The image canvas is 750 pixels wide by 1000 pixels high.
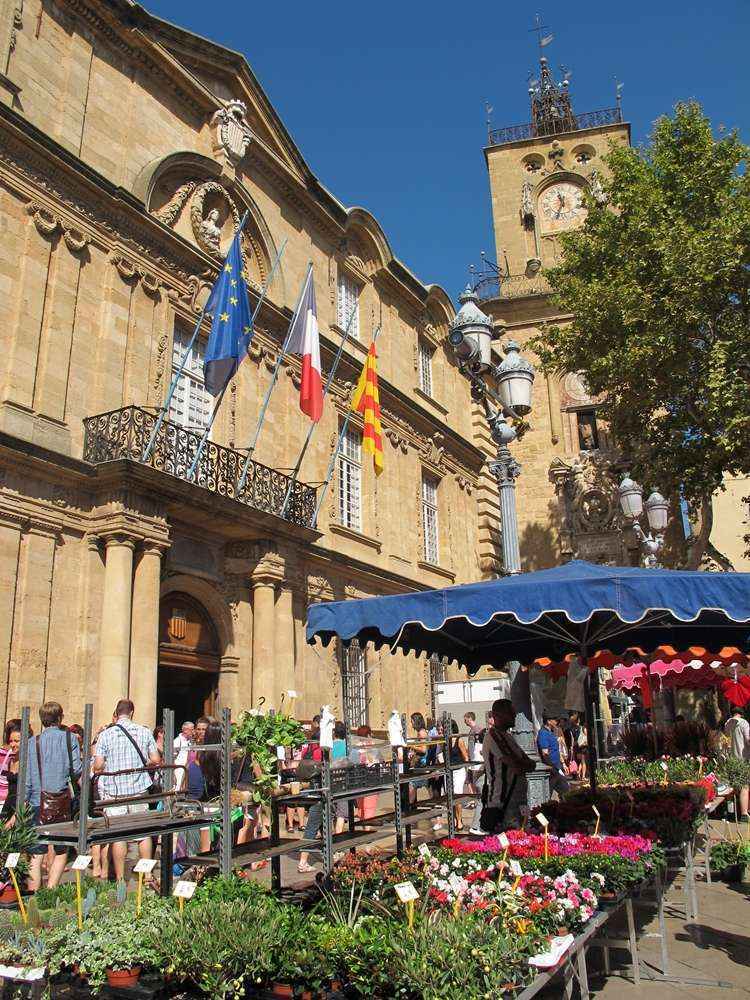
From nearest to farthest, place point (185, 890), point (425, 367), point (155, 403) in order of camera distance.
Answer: point (185, 890)
point (155, 403)
point (425, 367)

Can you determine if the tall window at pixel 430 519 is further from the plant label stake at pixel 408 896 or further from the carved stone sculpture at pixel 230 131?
the plant label stake at pixel 408 896

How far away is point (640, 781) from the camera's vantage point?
400 inches

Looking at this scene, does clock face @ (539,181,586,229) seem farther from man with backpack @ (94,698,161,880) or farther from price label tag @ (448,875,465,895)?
price label tag @ (448,875,465,895)

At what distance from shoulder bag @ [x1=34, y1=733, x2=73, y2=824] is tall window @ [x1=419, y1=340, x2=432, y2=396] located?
59.5 ft

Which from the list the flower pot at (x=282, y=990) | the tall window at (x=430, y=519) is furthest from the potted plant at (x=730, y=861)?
the tall window at (x=430, y=519)

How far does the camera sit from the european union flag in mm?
13164

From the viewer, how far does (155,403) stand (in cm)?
1389

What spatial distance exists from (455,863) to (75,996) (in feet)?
7.17

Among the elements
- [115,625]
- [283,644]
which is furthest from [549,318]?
[115,625]

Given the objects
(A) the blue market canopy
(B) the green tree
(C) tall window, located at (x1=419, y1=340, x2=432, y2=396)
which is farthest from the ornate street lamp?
(C) tall window, located at (x1=419, y1=340, x2=432, y2=396)

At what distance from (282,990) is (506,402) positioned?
6.94 metres

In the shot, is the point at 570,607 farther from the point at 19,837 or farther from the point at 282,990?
the point at 19,837

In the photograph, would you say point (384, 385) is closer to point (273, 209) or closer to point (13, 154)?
point (273, 209)

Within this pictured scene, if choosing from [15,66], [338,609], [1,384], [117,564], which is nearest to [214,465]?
[117,564]
